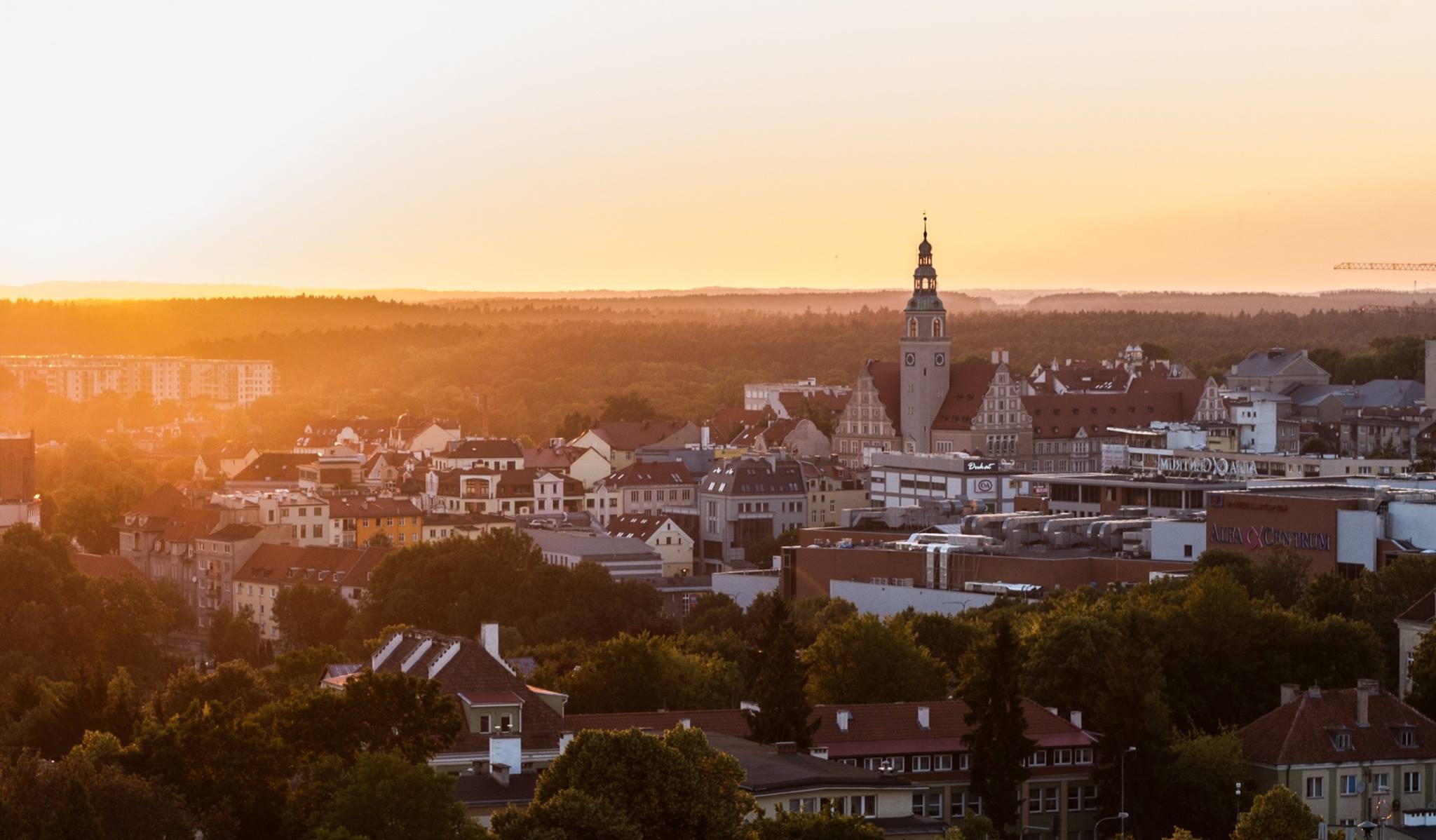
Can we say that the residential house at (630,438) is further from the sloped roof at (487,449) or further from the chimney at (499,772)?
the chimney at (499,772)

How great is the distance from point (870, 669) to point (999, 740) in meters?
7.17

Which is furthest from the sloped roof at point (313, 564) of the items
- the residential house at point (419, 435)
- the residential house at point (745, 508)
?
the residential house at point (419, 435)

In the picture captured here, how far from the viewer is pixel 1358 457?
109875 mm

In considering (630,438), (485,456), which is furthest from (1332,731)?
(630,438)

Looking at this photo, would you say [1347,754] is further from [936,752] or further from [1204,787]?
[936,752]

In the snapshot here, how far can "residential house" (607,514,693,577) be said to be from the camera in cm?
9350

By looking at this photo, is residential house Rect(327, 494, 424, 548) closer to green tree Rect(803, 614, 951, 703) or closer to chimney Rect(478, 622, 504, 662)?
green tree Rect(803, 614, 951, 703)

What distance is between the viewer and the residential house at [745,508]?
323 feet

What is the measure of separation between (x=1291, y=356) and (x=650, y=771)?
381 ft

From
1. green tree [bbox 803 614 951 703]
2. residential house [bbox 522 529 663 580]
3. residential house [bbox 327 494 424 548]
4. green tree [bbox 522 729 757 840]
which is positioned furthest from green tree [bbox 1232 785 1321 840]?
residential house [bbox 327 494 424 548]

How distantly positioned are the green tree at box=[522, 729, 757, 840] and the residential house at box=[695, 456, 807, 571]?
62.4 meters

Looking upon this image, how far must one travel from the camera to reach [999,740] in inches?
1684

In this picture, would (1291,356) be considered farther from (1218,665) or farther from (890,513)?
(1218,665)

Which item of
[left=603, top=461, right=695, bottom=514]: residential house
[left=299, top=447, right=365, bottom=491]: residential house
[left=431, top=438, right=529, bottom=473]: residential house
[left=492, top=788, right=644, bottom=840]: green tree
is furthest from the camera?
[left=431, top=438, right=529, bottom=473]: residential house
